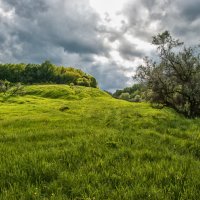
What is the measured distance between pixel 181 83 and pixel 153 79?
411cm

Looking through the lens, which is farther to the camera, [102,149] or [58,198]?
[102,149]

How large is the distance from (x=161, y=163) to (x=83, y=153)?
3.00 meters

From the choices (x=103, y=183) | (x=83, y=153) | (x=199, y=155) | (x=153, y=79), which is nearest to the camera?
(x=103, y=183)

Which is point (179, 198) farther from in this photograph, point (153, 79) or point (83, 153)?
point (153, 79)

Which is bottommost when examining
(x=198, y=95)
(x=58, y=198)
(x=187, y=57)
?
(x=58, y=198)

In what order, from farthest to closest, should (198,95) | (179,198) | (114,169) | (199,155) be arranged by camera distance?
(198,95) → (199,155) → (114,169) → (179,198)

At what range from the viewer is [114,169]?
881 centimetres

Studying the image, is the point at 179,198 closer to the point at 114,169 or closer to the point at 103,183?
the point at 103,183

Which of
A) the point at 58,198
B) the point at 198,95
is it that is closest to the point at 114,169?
the point at 58,198

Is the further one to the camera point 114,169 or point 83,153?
point 83,153

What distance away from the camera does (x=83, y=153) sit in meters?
11.1

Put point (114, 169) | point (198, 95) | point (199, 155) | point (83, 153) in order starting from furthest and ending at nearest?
point (198, 95)
point (199, 155)
point (83, 153)
point (114, 169)

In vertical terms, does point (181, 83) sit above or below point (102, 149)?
above

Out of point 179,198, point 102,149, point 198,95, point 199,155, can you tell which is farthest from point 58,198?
point 198,95
